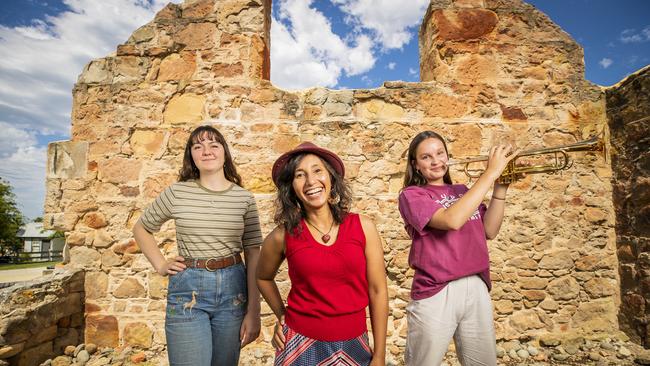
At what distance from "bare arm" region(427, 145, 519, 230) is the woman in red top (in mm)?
360

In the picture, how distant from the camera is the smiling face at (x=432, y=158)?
191 centimetres

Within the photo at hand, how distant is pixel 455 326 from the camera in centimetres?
169

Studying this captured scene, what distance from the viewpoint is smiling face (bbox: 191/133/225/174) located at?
1.94 meters

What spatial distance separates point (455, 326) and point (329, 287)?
0.73m

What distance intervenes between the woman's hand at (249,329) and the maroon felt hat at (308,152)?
0.74m

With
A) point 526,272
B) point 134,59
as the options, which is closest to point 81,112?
point 134,59

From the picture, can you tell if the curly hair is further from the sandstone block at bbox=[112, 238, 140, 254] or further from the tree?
the tree

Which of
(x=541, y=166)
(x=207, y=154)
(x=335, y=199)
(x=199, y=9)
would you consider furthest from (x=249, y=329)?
(x=199, y=9)

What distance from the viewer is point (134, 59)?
3.55 m

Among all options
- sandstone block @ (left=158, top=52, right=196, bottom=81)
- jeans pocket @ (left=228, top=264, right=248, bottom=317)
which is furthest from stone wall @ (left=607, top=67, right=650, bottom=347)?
sandstone block @ (left=158, top=52, right=196, bottom=81)

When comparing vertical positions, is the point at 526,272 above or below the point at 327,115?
below

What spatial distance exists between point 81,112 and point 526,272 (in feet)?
15.5

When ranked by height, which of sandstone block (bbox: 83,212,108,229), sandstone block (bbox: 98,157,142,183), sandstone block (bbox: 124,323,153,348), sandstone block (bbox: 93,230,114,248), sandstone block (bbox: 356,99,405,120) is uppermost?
sandstone block (bbox: 356,99,405,120)

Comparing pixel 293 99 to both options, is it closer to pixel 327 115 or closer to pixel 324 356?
pixel 327 115
